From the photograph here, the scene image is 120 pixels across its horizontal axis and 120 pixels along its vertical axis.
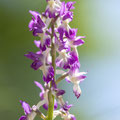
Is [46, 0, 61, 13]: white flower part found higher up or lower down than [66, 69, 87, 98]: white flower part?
higher up

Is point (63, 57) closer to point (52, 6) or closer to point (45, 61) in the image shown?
point (45, 61)

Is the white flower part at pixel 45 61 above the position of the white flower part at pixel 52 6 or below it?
below

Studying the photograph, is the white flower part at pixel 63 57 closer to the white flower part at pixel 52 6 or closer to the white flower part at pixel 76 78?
the white flower part at pixel 76 78

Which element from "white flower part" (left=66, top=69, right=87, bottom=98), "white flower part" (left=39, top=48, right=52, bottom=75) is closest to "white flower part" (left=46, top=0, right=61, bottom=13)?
"white flower part" (left=39, top=48, right=52, bottom=75)

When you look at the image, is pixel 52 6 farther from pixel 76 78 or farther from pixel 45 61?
pixel 76 78

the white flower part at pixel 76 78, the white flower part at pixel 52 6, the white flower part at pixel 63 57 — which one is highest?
the white flower part at pixel 52 6

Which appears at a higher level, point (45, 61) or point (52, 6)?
point (52, 6)

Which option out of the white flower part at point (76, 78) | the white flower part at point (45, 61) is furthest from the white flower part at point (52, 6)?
the white flower part at point (76, 78)

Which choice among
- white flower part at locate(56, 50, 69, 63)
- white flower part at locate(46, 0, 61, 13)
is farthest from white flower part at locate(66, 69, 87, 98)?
white flower part at locate(46, 0, 61, 13)

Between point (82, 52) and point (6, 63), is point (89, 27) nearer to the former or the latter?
point (82, 52)

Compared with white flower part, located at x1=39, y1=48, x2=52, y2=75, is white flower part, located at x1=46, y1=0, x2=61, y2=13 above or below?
above

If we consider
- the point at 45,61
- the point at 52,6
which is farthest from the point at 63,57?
the point at 52,6

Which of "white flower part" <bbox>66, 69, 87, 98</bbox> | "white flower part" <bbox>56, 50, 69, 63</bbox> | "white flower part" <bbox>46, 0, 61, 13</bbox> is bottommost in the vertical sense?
"white flower part" <bbox>66, 69, 87, 98</bbox>

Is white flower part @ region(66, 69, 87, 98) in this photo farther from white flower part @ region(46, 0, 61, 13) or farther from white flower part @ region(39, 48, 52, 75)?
white flower part @ region(46, 0, 61, 13)
